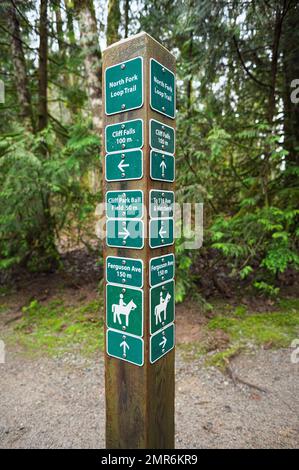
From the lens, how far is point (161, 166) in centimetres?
180

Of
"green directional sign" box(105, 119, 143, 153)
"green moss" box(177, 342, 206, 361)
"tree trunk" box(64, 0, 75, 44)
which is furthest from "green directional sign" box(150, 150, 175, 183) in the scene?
"tree trunk" box(64, 0, 75, 44)

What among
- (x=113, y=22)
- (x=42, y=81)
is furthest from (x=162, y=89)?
(x=42, y=81)

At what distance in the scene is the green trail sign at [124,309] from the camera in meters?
1.75

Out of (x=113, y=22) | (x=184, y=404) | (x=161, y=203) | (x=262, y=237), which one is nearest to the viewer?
(x=161, y=203)

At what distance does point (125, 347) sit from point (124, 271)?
1.58ft

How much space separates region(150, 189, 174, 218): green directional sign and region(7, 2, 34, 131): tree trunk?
5.69 meters

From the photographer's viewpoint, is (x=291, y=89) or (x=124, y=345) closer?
(x=124, y=345)

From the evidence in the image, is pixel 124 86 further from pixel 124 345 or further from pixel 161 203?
pixel 124 345

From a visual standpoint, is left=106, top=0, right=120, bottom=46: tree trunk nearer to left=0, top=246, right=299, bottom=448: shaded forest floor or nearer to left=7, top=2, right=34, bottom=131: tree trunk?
left=7, top=2, right=34, bottom=131: tree trunk

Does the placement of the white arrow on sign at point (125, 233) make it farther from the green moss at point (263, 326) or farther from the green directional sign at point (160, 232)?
the green moss at point (263, 326)

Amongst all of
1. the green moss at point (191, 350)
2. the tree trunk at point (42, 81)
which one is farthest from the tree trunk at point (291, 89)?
the tree trunk at point (42, 81)

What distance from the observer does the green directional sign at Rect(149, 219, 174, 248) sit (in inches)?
68.8
